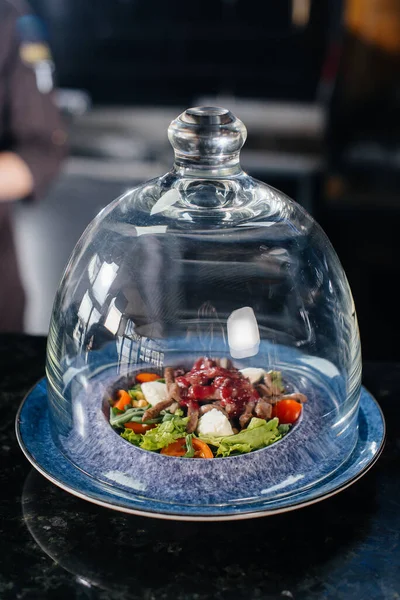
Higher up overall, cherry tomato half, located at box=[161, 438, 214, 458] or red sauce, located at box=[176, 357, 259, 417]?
red sauce, located at box=[176, 357, 259, 417]

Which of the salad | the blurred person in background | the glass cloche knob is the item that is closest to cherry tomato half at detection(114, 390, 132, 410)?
the salad

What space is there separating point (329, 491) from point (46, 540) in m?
0.27

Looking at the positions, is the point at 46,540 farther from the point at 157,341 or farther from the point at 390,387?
the point at 390,387

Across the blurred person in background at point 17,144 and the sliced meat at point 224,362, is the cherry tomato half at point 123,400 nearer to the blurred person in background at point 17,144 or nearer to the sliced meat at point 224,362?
the sliced meat at point 224,362

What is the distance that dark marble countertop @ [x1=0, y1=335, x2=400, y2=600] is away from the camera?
67 centimetres

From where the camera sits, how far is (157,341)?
808 mm

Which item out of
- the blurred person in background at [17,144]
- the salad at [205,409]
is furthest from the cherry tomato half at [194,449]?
the blurred person in background at [17,144]

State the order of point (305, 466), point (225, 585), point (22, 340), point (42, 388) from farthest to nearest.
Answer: point (22, 340), point (42, 388), point (305, 466), point (225, 585)

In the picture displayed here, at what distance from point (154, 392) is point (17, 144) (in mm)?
1398

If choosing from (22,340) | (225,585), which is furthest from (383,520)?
Answer: (22,340)

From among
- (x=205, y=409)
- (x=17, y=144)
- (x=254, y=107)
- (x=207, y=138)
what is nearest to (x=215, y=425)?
(x=205, y=409)

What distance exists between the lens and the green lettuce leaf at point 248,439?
76 cm

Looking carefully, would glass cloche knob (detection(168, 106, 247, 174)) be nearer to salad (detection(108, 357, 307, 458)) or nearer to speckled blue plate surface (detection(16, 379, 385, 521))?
salad (detection(108, 357, 307, 458))

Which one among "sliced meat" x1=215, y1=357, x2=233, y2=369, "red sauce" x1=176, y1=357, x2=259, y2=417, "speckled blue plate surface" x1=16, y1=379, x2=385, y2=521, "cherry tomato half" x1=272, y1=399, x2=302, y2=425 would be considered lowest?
"speckled blue plate surface" x1=16, y1=379, x2=385, y2=521
